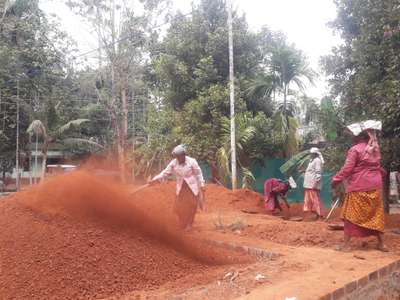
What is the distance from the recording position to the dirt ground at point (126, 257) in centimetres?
471

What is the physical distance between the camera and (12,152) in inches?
999

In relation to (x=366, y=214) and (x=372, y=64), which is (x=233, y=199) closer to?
(x=372, y=64)

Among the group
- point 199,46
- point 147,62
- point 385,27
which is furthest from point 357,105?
point 147,62

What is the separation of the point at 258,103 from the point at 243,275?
11828 millimetres

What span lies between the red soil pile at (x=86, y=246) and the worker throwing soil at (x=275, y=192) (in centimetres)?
523

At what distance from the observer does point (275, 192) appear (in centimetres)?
1145

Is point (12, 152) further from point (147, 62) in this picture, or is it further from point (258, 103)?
point (258, 103)

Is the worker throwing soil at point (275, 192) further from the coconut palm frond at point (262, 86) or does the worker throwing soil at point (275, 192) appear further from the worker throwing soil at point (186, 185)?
the coconut palm frond at point (262, 86)

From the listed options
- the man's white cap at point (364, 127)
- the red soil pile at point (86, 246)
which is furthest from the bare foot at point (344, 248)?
the man's white cap at point (364, 127)

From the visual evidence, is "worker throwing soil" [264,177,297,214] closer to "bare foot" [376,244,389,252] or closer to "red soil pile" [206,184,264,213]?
"red soil pile" [206,184,264,213]

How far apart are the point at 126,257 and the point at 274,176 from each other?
10.1 metres

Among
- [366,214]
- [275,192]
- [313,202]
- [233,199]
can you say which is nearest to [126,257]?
[366,214]

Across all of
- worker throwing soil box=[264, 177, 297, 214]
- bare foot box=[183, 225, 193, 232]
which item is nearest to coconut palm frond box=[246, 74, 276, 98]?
worker throwing soil box=[264, 177, 297, 214]

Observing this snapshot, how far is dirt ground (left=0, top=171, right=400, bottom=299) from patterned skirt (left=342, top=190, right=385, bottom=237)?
0.28 m
